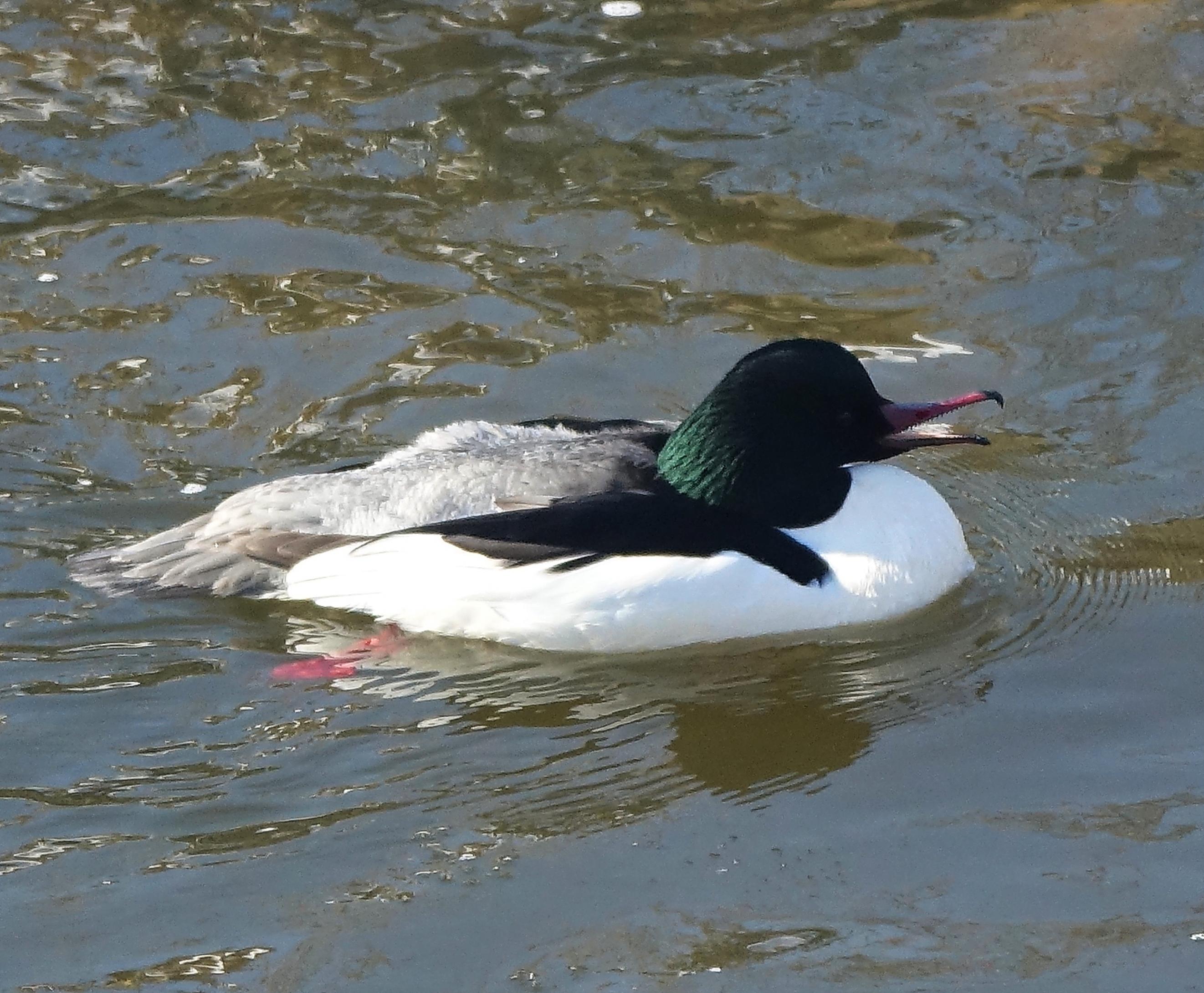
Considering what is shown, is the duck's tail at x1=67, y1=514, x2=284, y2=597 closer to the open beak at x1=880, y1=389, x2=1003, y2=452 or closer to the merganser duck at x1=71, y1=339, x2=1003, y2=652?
the merganser duck at x1=71, y1=339, x2=1003, y2=652

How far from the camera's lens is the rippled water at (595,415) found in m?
4.77

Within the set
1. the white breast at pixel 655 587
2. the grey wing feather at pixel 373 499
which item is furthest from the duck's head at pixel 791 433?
the grey wing feather at pixel 373 499

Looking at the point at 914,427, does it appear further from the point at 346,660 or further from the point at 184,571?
the point at 184,571

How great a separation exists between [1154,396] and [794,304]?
1770 millimetres

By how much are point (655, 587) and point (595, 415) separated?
196cm

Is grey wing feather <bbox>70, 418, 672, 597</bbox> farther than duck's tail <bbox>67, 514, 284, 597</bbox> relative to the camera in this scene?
No

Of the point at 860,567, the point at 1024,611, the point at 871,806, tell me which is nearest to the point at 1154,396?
the point at 1024,611

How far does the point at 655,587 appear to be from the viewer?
19.6 ft

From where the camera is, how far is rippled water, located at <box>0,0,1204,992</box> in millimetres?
4766

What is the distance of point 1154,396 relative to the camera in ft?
24.9

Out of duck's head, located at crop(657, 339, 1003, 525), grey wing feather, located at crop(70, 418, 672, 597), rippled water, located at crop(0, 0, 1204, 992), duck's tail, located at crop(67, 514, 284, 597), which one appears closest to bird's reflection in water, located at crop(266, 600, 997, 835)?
rippled water, located at crop(0, 0, 1204, 992)

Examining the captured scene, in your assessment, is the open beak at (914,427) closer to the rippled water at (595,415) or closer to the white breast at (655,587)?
the white breast at (655,587)

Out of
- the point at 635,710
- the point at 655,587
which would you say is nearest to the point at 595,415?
the point at 655,587

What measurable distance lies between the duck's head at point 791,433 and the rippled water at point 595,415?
58 cm
